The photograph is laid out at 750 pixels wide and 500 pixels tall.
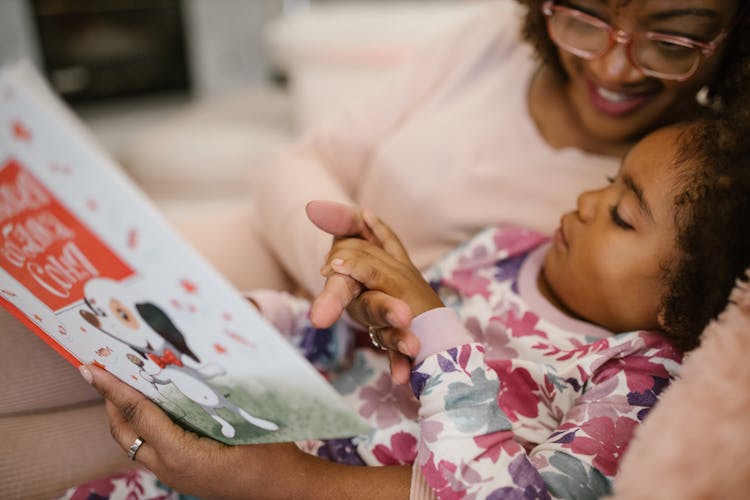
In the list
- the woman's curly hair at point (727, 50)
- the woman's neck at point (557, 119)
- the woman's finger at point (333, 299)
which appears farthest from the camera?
the woman's neck at point (557, 119)

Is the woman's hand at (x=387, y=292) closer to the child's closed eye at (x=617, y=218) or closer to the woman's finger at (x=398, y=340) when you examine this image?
the woman's finger at (x=398, y=340)

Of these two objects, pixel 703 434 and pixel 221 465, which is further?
pixel 221 465

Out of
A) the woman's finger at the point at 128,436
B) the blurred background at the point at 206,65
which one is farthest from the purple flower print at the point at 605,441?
the blurred background at the point at 206,65

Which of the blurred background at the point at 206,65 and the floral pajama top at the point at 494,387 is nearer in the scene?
the floral pajama top at the point at 494,387

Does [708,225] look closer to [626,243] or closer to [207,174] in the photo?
[626,243]

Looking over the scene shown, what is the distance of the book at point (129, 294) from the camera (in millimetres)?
460

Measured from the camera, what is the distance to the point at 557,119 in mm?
1107

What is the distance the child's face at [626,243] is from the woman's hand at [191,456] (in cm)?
45

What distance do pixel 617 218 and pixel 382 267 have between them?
337 millimetres

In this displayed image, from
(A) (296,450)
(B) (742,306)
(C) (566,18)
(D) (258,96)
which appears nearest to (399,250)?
(A) (296,450)

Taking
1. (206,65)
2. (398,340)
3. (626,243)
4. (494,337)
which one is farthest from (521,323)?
(206,65)

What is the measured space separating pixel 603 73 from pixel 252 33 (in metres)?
3.51

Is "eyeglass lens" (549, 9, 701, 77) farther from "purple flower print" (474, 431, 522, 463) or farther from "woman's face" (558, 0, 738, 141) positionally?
"purple flower print" (474, 431, 522, 463)

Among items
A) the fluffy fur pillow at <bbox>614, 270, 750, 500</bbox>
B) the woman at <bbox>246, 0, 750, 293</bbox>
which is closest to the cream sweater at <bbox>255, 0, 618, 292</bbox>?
the woman at <bbox>246, 0, 750, 293</bbox>
